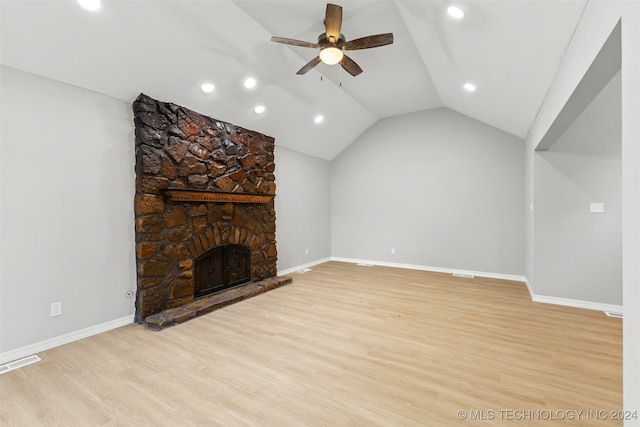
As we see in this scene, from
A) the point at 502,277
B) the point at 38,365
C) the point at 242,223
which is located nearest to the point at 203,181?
the point at 242,223

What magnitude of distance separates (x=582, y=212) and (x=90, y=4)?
5553 millimetres

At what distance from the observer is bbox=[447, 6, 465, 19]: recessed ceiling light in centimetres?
225

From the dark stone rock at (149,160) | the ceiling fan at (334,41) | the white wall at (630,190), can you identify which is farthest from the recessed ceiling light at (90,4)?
the white wall at (630,190)

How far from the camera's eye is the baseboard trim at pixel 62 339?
2.36m

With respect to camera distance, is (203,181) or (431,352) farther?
(203,181)

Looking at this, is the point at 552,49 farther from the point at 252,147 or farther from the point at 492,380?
the point at 252,147

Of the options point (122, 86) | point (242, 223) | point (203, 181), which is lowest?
point (242, 223)

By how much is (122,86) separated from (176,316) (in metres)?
2.55

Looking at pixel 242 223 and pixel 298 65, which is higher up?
pixel 298 65

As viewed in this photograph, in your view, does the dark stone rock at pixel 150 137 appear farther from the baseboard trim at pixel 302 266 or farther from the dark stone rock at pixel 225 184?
the baseboard trim at pixel 302 266

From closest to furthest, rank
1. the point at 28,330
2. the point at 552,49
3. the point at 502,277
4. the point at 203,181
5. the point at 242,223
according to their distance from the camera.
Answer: the point at 552,49
the point at 28,330
the point at 203,181
the point at 242,223
the point at 502,277

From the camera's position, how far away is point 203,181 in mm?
3740

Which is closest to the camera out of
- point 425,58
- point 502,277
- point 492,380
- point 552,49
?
point 492,380

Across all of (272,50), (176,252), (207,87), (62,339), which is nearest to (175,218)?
(176,252)
